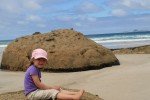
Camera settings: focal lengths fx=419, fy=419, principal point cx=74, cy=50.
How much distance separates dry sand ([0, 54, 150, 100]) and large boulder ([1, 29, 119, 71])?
31cm

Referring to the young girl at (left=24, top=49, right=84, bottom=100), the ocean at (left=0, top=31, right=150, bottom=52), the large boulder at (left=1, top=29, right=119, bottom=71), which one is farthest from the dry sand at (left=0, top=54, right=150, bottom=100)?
the ocean at (left=0, top=31, right=150, bottom=52)

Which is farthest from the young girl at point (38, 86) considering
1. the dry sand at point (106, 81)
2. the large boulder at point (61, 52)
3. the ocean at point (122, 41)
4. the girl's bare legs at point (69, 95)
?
the ocean at point (122, 41)

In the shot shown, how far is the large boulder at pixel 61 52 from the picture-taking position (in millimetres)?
10594

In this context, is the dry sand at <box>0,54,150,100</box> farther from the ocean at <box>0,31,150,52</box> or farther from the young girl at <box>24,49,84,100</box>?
the ocean at <box>0,31,150,52</box>

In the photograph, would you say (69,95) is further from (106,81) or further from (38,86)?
(106,81)

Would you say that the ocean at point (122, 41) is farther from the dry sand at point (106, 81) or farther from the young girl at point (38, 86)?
the young girl at point (38, 86)

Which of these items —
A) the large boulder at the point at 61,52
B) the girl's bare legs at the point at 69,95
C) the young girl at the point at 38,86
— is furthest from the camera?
the large boulder at the point at 61,52

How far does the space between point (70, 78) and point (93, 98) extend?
303 cm

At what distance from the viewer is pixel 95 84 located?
8523mm

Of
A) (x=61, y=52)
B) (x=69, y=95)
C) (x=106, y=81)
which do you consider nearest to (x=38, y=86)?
(x=69, y=95)

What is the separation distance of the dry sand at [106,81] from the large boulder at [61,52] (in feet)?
1.01

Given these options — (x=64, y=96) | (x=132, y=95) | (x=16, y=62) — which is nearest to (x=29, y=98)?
(x=64, y=96)

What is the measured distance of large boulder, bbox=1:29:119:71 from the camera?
10594 millimetres

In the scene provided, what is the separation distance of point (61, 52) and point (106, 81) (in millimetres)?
2317
